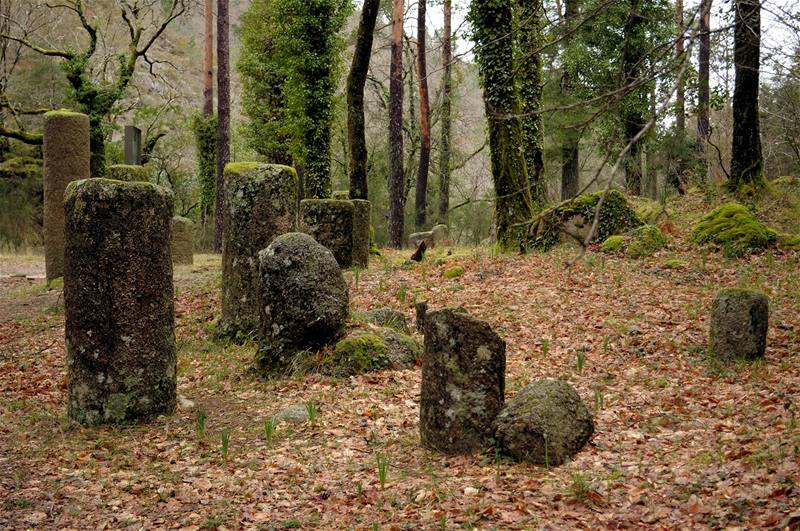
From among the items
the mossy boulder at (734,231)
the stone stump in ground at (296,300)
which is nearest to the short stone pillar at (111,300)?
the stone stump in ground at (296,300)

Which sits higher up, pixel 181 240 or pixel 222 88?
pixel 222 88

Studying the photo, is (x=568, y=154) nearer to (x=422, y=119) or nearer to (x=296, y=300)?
(x=422, y=119)

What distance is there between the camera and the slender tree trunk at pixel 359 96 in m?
16.0

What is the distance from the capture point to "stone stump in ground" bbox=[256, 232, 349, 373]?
7734mm

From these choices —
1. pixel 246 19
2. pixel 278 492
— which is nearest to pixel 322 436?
pixel 278 492

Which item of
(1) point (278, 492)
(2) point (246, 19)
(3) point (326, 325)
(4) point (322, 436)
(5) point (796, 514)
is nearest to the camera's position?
(5) point (796, 514)

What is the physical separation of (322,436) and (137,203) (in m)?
2.86

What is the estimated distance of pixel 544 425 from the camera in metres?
5.00

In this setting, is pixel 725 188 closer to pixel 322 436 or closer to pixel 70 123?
pixel 322 436

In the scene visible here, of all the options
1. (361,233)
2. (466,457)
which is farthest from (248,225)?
(466,457)

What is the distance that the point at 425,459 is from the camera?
5.29 meters

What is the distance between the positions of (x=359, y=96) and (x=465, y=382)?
488 inches

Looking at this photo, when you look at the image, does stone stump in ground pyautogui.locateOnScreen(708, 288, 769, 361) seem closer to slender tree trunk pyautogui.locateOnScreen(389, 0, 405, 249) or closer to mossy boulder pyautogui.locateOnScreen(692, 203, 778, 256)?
mossy boulder pyautogui.locateOnScreen(692, 203, 778, 256)

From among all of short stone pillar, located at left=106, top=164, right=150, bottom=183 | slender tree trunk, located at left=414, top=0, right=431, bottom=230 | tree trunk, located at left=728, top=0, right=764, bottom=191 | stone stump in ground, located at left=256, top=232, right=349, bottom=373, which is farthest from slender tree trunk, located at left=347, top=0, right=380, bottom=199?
slender tree trunk, located at left=414, top=0, right=431, bottom=230
